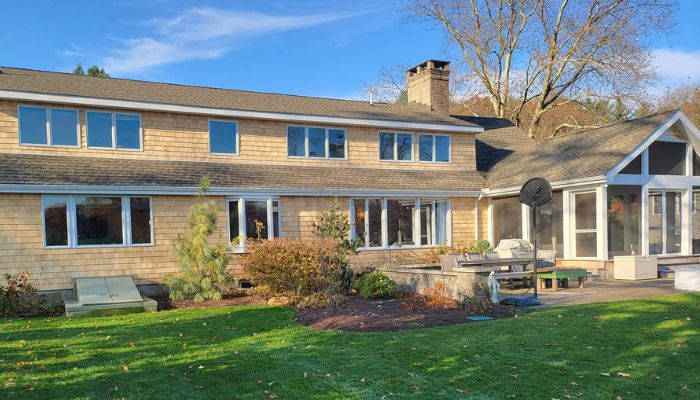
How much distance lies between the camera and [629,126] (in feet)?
58.4

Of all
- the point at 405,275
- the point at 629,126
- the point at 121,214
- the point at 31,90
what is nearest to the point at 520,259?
the point at 405,275

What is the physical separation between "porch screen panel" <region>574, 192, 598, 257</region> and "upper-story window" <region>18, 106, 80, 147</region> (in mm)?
14869

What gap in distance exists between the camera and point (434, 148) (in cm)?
1986

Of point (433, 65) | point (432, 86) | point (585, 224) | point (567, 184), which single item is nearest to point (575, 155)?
point (567, 184)

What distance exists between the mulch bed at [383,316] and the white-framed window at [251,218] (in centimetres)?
504

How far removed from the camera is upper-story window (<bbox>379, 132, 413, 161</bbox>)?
19.1 m

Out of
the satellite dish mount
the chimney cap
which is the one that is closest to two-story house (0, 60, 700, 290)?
the satellite dish mount

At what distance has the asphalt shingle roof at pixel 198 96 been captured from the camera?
15.1m

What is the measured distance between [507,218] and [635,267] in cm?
500

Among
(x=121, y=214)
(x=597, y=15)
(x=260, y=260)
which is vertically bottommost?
(x=260, y=260)

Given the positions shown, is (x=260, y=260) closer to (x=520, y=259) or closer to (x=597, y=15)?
(x=520, y=259)

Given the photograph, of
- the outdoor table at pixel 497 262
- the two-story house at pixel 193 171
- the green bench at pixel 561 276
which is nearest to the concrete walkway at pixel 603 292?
the green bench at pixel 561 276

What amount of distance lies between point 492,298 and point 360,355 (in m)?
5.23

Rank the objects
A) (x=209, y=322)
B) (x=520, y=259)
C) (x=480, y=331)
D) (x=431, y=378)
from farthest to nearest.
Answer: (x=520, y=259) → (x=209, y=322) → (x=480, y=331) → (x=431, y=378)
